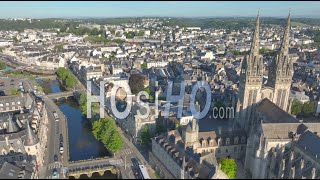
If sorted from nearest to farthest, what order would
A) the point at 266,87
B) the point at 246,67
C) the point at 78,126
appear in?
the point at 246,67
the point at 266,87
the point at 78,126

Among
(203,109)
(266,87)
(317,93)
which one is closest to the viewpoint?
(266,87)

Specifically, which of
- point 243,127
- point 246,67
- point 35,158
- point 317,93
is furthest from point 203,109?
point 35,158

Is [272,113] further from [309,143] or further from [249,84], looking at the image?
[309,143]

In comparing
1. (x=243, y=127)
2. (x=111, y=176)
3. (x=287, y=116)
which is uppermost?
(x=287, y=116)

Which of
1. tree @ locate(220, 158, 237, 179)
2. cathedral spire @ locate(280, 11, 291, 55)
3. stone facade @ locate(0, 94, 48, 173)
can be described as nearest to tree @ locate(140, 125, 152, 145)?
tree @ locate(220, 158, 237, 179)

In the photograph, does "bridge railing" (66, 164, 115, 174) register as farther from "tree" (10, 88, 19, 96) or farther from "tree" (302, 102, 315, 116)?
"tree" (302, 102, 315, 116)

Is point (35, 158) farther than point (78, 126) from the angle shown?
No

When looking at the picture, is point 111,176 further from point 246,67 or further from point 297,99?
point 297,99

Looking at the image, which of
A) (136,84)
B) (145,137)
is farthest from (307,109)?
(136,84)
